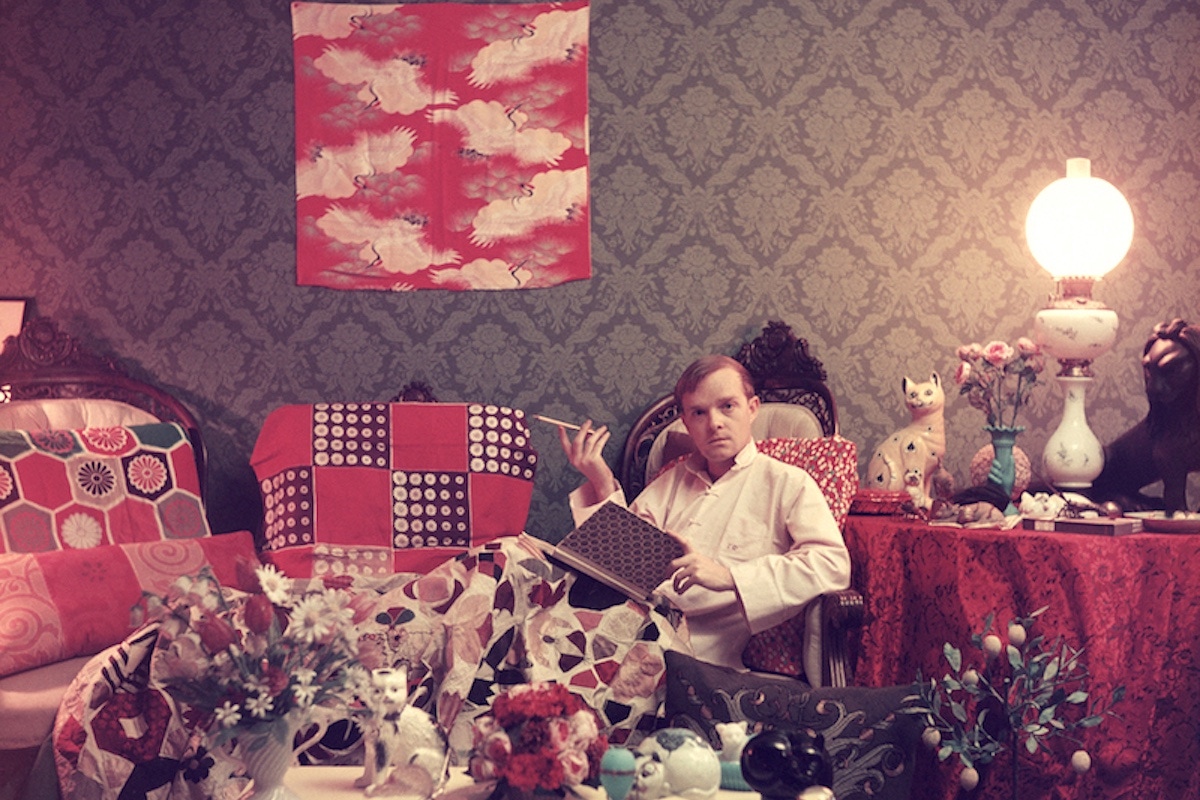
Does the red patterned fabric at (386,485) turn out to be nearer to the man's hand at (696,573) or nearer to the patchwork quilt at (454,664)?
the patchwork quilt at (454,664)

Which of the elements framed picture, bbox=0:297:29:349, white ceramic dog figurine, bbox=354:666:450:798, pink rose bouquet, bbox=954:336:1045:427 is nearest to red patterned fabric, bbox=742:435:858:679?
pink rose bouquet, bbox=954:336:1045:427

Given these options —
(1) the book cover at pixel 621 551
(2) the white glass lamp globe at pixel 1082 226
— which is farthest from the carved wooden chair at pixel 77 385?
(2) the white glass lamp globe at pixel 1082 226

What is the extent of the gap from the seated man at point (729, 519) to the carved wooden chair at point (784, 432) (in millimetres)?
89

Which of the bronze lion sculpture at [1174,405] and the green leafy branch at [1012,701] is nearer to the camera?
the green leafy branch at [1012,701]

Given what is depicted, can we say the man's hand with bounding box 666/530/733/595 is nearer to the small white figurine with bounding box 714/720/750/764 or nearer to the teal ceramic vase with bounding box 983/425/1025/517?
the small white figurine with bounding box 714/720/750/764

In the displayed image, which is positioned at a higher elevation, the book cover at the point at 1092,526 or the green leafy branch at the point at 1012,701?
the book cover at the point at 1092,526

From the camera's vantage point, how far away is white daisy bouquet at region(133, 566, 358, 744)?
1480 millimetres

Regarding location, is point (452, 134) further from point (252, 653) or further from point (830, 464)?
point (252, 653)

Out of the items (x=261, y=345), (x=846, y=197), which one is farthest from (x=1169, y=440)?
(x=261, y=345)

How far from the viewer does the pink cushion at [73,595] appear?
7.57 ft

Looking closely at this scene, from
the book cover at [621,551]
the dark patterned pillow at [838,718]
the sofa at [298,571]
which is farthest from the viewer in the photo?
the book cover at [621,551]

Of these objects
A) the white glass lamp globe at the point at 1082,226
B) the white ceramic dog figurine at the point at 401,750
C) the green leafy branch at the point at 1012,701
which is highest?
the white glass lamp globe at the point at 1082,226

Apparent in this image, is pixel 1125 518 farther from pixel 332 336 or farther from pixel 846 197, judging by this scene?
pixel 332 336

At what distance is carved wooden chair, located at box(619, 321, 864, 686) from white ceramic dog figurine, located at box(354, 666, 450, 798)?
1.07 metres
